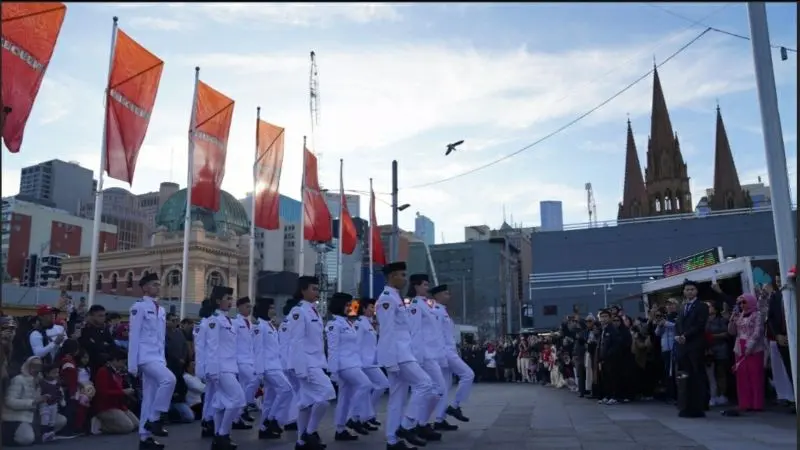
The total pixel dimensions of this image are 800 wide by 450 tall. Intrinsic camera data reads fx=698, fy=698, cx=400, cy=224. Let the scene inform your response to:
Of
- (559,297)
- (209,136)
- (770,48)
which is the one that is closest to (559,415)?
(770,48)

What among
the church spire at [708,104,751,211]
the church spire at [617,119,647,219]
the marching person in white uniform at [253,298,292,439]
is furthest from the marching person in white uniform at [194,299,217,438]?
the church spire at [617,119,647,219]

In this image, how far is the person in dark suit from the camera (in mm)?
11578

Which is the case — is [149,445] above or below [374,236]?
below

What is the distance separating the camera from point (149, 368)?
30.4 ft

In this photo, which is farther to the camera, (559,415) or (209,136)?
(209,136)

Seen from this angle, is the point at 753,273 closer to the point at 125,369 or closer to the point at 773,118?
the point at 773,118

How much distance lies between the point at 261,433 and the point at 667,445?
6.15m

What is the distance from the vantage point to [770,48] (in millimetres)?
7512

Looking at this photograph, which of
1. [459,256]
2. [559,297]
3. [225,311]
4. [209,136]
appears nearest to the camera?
[225,311]

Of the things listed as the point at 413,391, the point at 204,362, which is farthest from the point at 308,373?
the point at 204,362

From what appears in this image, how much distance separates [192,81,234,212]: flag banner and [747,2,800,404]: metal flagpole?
16.7 meters

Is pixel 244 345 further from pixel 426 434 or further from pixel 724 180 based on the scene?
pixel 724 180

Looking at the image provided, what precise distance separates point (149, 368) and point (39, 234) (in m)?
83.9

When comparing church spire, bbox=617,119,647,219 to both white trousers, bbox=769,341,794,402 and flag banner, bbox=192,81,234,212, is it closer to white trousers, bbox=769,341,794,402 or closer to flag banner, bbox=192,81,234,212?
flag banner, bbox=192,81,234,212
